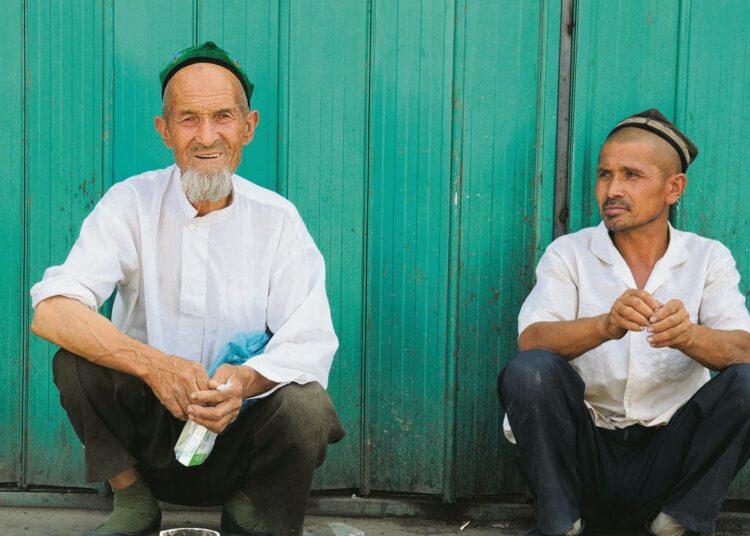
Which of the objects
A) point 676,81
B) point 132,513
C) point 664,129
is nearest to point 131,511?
point 132,513

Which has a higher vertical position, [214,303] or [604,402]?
[214,303]

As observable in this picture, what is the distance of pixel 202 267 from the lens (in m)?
3.31

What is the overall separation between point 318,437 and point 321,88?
135cm

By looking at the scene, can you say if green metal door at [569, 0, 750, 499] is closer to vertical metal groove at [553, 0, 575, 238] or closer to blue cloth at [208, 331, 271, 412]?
vertical metal groove at [553, 0, 575, 238]

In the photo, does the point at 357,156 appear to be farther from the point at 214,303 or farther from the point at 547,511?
the point at 547,511

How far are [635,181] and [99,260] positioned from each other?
1786 millimetres

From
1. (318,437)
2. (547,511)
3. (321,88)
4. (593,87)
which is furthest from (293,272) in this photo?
(593,87)

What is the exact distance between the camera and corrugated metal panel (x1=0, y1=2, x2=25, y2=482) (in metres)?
3.72

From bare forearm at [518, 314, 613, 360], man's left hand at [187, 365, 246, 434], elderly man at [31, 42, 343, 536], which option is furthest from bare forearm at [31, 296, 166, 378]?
bare forearm at [518, 314, 613, 360]

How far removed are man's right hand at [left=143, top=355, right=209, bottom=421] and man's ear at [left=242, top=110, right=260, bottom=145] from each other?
0.84m

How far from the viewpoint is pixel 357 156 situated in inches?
148

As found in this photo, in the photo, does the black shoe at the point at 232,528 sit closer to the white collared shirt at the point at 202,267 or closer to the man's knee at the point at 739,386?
the white collared shirt at the point at 202,267

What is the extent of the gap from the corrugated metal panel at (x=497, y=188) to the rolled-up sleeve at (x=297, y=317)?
71 cm

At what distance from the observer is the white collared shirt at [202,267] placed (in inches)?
128
